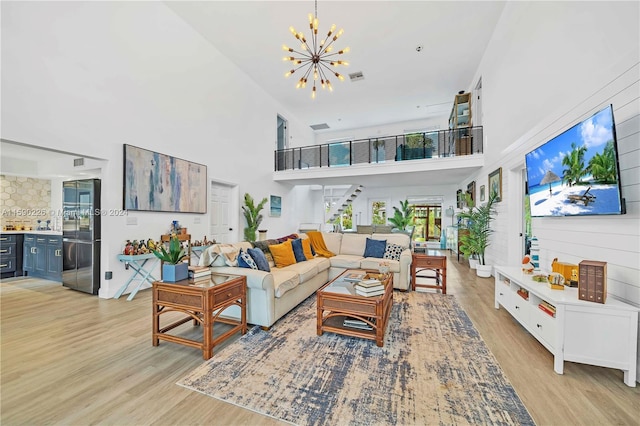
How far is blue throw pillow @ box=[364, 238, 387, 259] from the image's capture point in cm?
481

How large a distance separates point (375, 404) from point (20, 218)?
804 cm

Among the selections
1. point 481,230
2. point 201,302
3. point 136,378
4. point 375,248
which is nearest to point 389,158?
point 481,230

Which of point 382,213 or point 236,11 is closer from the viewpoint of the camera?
point 236,11

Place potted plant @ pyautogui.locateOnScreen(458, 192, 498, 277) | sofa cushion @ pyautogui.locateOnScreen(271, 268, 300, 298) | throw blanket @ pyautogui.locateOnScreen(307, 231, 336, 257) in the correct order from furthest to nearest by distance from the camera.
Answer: potted plant @ pyautogui.locateOnScreen(458, 192, 498, 277)
throw blanket @ pyautogui.locateOnScreen(307, 231, 336, 257)
sofa cushion @ pyautogui.locateOnScreen(271, 268, 300, 298)

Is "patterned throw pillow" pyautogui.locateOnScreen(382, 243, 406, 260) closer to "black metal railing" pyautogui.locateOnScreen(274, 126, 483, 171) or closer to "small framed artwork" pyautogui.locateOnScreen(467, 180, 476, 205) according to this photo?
"black metal railing" pyautogui.locateOnScreen(274, 126, 483, 171)

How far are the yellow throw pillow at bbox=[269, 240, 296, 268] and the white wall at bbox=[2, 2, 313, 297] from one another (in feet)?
7.85

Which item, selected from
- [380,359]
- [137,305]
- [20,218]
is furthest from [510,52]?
[20,218]

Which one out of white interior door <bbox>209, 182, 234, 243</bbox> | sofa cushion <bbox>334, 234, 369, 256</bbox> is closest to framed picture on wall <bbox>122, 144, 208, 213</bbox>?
white interior door <bbox>209, 182, 234, 243</bbox>

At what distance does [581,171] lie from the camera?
2469 mm

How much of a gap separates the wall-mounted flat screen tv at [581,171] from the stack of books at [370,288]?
78.4 inches

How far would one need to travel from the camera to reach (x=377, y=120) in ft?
35.2

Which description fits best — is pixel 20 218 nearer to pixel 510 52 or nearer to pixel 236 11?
pixel 236 11

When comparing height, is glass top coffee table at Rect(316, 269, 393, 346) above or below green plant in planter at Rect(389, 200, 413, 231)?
below

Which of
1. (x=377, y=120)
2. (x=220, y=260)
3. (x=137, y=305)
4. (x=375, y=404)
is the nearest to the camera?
(x=375, y=404)
